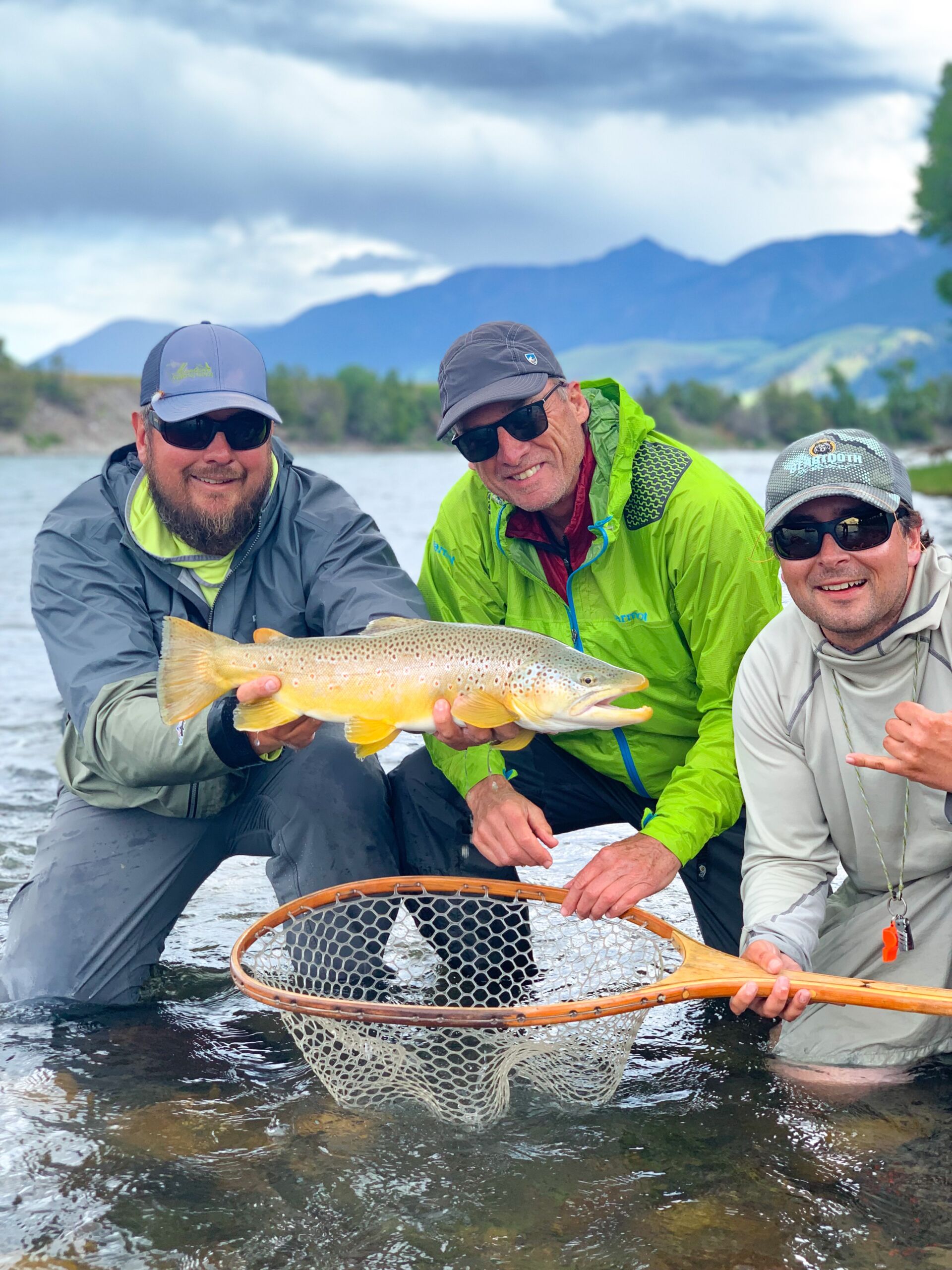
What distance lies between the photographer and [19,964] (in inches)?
179

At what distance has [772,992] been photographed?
3.42 meters

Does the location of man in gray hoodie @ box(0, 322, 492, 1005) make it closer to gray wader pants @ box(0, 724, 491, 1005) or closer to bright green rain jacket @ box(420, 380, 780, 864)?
gray wader pants @ box(0, 724, 491, 1005)

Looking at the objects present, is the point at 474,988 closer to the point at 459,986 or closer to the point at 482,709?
the point at 459,986

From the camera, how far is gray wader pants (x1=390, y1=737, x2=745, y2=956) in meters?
4.73

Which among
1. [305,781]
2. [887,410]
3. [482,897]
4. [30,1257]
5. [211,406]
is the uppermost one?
[887,410]

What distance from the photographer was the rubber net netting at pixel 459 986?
3.70 meters

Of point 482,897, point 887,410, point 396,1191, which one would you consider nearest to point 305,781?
point 482,897

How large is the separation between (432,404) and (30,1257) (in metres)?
147

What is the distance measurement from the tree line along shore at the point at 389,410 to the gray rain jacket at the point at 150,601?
86.5 meters

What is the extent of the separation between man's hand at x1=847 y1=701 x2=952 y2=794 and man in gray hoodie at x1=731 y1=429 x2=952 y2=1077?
2 centimetres

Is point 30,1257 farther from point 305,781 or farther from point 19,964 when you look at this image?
point 305,781

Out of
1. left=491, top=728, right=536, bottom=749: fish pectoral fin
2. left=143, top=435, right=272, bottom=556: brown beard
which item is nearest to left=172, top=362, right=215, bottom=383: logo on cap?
left=143, top=435, right=272, bottom=556: brown beard

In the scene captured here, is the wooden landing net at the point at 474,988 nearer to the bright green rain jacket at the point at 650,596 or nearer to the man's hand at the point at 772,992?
the man's hand at the point at 772,992

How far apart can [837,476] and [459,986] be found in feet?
7.18
